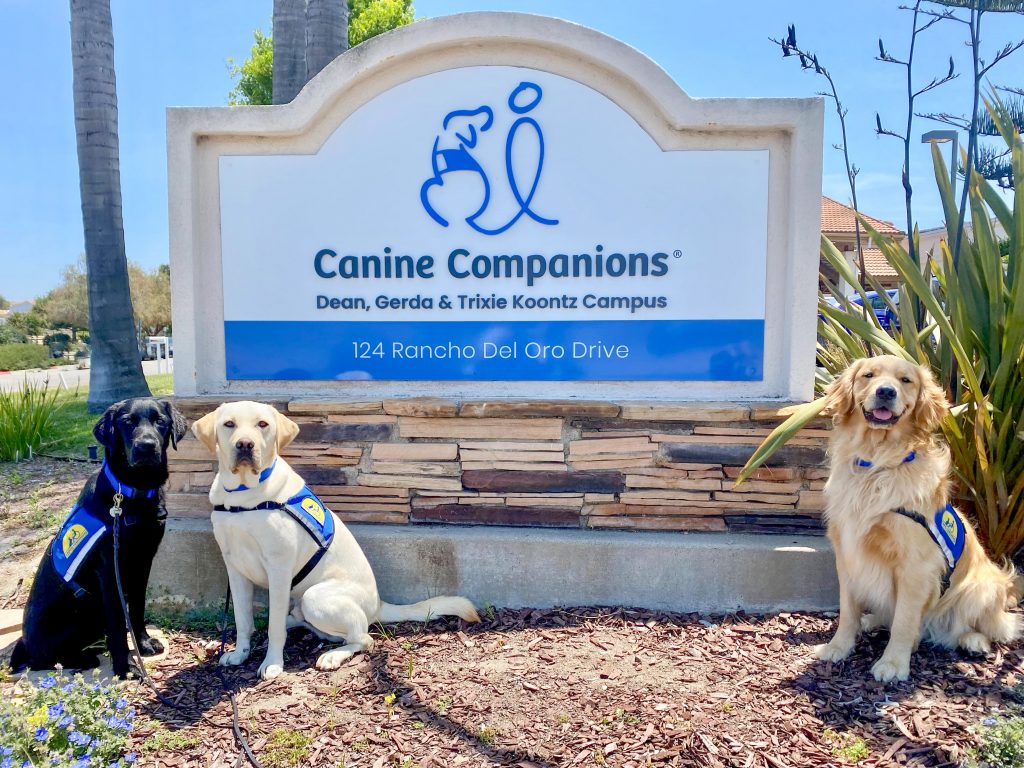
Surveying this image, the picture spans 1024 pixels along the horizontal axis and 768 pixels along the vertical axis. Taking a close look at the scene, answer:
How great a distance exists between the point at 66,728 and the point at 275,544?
1.05 meters

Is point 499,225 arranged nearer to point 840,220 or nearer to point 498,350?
point 498,350

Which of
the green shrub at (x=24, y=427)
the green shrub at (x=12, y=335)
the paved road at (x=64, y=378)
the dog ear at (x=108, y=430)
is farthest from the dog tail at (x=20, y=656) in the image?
the green shrub at (x=12, y=335)

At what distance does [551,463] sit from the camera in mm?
4102

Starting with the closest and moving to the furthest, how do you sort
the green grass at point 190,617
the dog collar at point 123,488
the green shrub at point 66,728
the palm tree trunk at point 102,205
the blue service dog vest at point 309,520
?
the green shrub at point 66,728 < the dog collar at point 123,488 < the blue service dog vest at point 309,520 < the green grass at point 190,617 < the palm tree trunk at point 102,205

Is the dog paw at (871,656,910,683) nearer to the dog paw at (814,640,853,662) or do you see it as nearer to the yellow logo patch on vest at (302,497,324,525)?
the dog paw at (814,640,853,662)

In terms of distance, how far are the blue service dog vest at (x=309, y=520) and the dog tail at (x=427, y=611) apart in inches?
20.1

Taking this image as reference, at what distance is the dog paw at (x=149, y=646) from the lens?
11.3 feet

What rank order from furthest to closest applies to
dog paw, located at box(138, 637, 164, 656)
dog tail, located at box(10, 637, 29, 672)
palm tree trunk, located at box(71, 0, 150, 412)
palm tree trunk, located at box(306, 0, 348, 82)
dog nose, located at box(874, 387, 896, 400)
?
1. palm tree trunk, located at box(71, 0, 150, 412)
2. palm tree trunk, located at box(306, 0, 348, 82)
3. dog paw, located at box(138, 637, 164, 656)
4. dog tail, located at box(10, 637, 29, 672)
5. dog nose, located at box(874, 387, 896, 400)

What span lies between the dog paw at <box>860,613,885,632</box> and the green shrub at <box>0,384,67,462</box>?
7.66m

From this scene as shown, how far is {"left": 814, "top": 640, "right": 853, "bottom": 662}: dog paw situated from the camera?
3295 mm

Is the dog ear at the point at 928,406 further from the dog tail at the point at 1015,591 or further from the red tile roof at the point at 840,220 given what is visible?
the red tile roof at the point at 840,220

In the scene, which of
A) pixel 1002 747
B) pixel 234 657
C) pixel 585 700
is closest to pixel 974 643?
pixel 1002 747

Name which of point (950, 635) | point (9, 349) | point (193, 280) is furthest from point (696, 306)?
point (9, 349)

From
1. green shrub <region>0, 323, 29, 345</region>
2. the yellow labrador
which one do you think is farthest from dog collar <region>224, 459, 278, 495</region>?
green shrub <region>0, 323, 29, 345</region>
